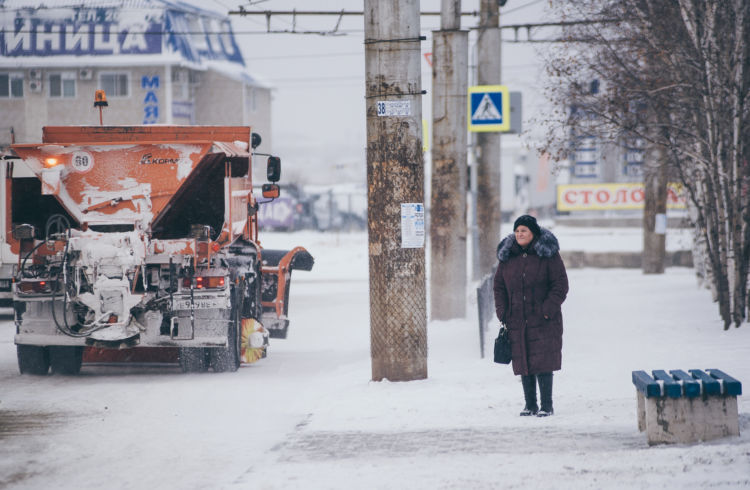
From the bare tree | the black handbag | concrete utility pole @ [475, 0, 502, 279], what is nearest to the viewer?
the black handbag

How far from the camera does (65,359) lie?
12.3m

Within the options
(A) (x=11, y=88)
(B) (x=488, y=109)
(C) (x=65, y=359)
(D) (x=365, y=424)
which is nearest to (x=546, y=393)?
(D) (x=365, y=424)

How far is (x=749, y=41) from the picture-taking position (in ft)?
42.0

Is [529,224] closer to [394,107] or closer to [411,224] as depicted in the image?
[411,224]

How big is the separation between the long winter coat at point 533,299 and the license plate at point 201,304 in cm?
424

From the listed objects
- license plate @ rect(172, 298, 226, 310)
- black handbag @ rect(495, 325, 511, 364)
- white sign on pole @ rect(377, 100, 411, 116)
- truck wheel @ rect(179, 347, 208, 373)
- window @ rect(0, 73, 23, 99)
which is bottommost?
truck wheel @ rect(179, 347, 208, 373)

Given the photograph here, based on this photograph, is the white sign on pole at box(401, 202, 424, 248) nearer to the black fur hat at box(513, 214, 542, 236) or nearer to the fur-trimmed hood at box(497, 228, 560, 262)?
the fur-trimmed hood at box(497, 228, 560, 262)

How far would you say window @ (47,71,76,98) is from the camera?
58.4 m

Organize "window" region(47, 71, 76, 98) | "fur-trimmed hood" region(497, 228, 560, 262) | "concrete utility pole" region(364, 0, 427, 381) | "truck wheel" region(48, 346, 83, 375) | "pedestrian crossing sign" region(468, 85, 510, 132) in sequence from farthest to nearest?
"window" region(47, 71, 76, 98) → "pedestrian crossing sign" region(468, 85, 510, 132) → "truck wheel" region(48, 346, 83, 375) → "concrete utility pole" region(364, 0, 427, 381) → "fur-trimmed hood" region(497, 228, 560, 262)

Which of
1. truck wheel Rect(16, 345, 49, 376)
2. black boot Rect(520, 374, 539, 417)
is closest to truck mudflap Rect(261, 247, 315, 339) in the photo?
truck wheel Rect(16, 345, 49, 376)

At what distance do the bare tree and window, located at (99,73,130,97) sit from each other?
153 feet

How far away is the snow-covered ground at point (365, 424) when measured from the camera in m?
6.59

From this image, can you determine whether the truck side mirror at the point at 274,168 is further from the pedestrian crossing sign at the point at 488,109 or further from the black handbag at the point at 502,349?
the black handbag at the point at 502,349

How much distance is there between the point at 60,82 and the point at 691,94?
5068 cm
